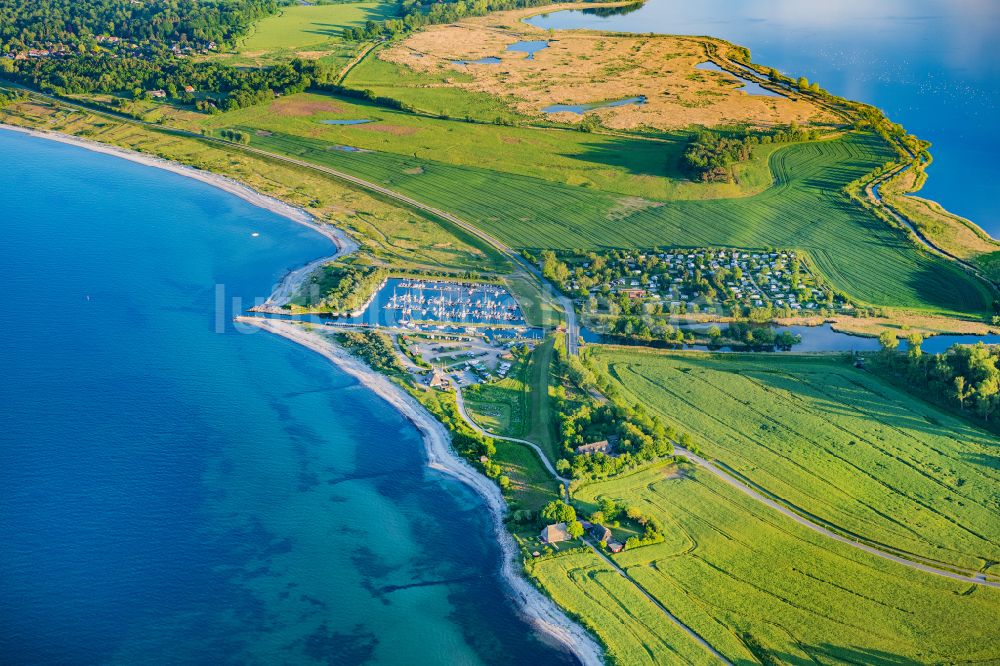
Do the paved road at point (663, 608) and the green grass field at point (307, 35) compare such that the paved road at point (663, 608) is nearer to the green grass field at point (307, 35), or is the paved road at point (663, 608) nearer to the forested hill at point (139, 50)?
the forested hill at point (139, 50)

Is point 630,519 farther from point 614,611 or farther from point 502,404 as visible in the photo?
point 502,404

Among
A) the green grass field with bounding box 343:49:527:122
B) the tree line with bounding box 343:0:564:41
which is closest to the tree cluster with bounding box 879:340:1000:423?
the green grass field with bounding box 343:49:527:122

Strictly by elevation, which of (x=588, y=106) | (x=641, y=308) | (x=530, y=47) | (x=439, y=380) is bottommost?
(x=439, y=380)

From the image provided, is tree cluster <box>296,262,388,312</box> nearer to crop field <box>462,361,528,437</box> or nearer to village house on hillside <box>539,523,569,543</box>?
crop field <box>462,361,528,437</box>

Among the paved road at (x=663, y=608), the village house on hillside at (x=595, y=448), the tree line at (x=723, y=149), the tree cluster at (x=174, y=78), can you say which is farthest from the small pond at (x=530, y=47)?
the paved road at (x=663, y=608)

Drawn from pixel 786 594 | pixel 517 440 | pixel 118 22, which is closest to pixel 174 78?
pixel 118 22

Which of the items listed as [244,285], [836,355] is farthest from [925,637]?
[244,285]

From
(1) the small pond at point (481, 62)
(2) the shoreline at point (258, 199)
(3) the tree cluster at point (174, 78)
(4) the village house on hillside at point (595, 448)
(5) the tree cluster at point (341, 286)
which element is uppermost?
(1) the small pond at point (481, 62)
